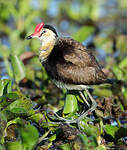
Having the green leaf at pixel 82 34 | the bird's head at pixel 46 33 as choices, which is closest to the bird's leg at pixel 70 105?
the bird's head at pixel 46 33

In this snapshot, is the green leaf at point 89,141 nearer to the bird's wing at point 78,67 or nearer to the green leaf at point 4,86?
the bird's wing at point 78,67

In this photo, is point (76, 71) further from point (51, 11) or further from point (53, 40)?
point (51, 11)

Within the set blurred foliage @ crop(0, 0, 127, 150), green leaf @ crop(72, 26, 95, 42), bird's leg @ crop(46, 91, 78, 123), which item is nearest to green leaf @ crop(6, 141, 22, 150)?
blurred foliage @ crop(0, 0, 127, 150)

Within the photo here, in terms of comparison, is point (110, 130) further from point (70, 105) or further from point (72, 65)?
point (72, 65)

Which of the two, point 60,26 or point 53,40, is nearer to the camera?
point 53,40

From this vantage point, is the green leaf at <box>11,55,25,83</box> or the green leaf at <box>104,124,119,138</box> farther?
the green leaf at <box>11,55,25,83</box>

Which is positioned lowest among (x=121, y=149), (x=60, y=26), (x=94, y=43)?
(x=121, y=149)

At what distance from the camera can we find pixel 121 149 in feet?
12.9

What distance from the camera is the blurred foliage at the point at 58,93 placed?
3723mm

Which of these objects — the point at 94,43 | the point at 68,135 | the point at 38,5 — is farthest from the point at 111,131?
the point at 38,5

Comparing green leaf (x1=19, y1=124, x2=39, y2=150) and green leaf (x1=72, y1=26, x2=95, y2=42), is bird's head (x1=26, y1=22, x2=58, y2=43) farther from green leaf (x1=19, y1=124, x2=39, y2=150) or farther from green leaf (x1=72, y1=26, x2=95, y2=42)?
green leaf (x1=72, y1=26, x2=95, y2=42)

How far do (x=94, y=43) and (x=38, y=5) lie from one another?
3220mm

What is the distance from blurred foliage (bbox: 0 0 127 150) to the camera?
12.2 feet

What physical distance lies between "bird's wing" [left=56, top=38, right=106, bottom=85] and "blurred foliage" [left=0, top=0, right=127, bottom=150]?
0.28 m
